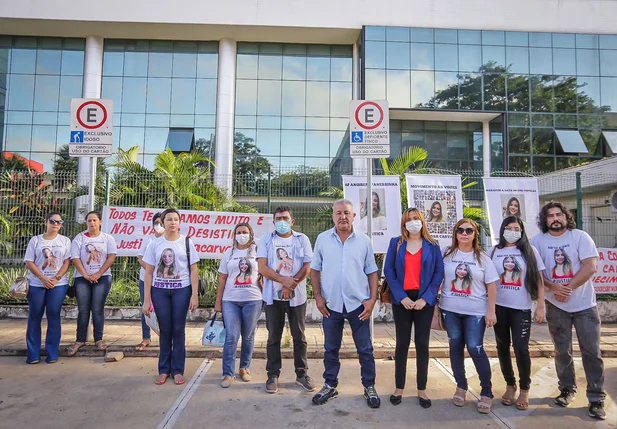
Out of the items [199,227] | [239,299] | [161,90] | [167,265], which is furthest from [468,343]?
[161,90]

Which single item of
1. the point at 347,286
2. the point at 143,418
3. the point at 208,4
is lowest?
the point at 143,418

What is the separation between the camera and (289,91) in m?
21.9

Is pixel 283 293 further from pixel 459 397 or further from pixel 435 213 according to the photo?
pixel 435 213

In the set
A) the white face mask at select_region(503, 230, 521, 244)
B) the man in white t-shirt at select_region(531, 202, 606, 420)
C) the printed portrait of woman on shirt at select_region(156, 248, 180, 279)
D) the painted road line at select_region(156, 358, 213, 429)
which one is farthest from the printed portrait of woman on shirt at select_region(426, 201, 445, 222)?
the printed portrait of woman on shirt at select_region(156, 248, 180, 279)

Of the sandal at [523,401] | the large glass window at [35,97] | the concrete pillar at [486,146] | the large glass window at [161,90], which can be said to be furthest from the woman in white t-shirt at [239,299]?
the large glass window at [35,97]

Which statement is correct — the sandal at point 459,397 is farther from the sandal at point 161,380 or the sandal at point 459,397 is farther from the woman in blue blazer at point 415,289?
the sandal at point 161,380

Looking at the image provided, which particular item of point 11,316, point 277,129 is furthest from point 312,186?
point 277,129

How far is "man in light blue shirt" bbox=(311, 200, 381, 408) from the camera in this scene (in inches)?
155

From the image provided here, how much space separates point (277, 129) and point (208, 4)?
24.3ft

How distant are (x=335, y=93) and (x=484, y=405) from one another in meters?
20.2

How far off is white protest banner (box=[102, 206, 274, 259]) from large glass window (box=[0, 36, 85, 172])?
17931 millimetres

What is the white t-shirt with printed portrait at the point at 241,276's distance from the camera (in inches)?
177

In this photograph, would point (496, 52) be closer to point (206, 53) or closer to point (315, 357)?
point (206, 53)

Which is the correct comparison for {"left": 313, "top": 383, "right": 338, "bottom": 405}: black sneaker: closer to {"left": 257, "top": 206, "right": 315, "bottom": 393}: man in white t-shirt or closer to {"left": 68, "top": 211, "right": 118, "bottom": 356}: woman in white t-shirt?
{"left": 257, "top": 206, "right": 315, "bottom": 393}: man in white t-shirt
